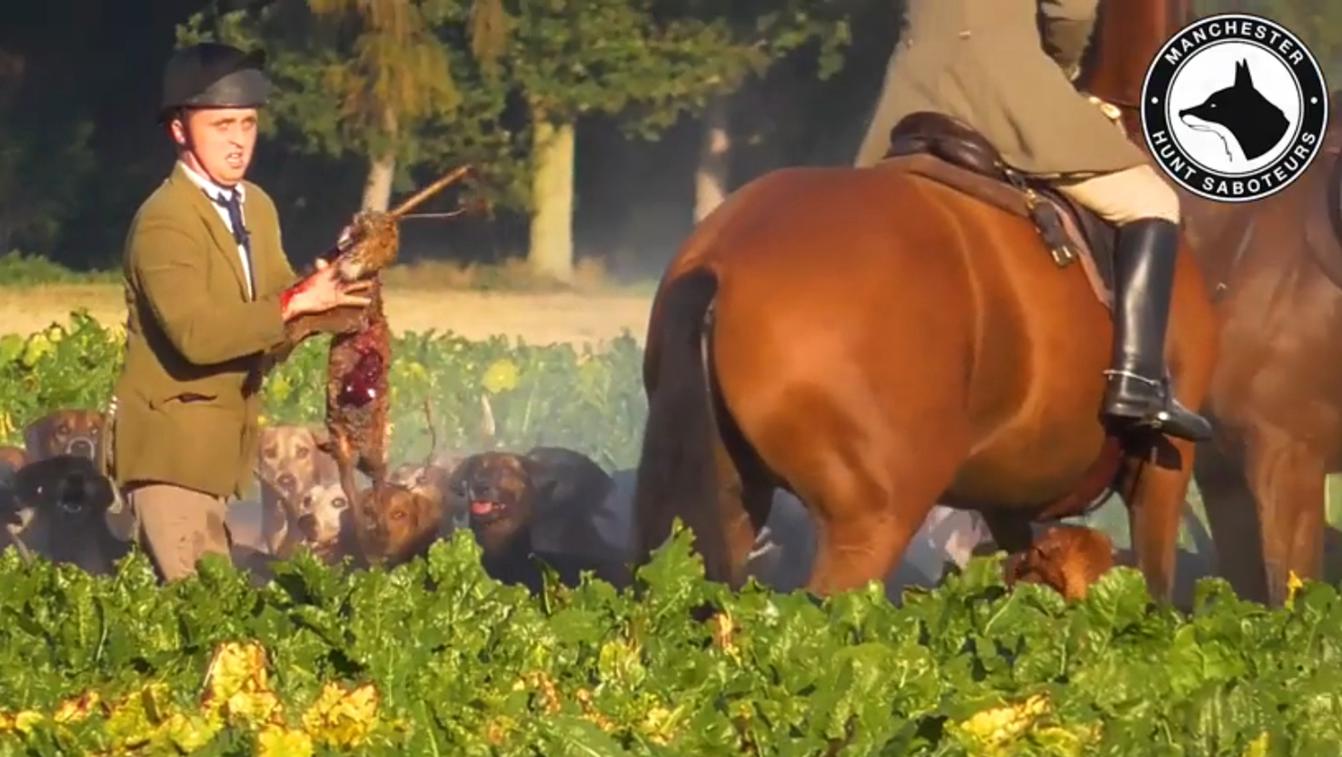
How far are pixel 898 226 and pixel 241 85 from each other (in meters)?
1.47

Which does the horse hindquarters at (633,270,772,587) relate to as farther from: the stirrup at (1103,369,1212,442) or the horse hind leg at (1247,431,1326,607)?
the horse hind leg at (1247,431,1326,607)

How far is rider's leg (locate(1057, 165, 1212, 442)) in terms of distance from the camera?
257 inches

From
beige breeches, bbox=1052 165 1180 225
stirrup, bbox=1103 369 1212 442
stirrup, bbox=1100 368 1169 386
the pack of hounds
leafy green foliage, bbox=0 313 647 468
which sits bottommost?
leafy green foliage, bbox=0 313 647 468

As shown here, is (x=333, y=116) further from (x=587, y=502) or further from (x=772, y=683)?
(x=772, y=683)

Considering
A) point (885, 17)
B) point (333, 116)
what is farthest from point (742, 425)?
point (333, 116)

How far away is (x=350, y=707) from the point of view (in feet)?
13.7

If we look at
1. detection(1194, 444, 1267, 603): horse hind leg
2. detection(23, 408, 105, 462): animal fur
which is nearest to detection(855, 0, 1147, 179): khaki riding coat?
detection(1194, 444, 1267, 603): horse hind leg

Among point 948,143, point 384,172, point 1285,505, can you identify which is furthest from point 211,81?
point 384,172

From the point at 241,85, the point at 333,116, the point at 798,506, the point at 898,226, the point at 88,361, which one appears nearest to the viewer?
A: the point at 241,85

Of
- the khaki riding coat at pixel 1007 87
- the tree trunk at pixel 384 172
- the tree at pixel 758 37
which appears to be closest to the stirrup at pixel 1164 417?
the khaki riding coat at pixel 1007 87

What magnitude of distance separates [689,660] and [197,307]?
1636mm

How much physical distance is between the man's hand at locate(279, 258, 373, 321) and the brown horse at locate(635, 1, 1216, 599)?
2.43 feet

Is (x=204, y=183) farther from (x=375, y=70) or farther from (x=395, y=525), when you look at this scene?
(x=375, y=70)

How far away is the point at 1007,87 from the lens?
661 centimetres
